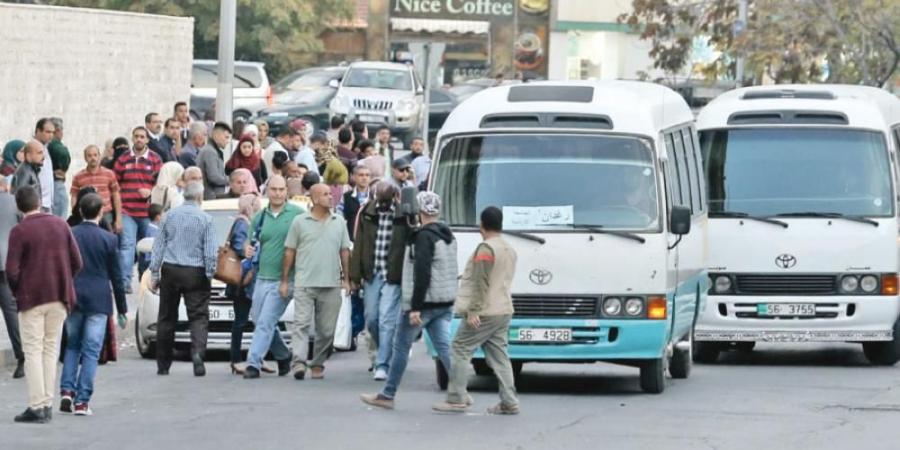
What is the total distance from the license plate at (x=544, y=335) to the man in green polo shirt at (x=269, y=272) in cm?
228

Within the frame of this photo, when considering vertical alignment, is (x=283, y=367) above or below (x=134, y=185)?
below

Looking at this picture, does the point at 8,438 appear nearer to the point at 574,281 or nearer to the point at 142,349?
the point at 574,281

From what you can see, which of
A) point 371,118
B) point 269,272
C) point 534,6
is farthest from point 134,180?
point 534,6

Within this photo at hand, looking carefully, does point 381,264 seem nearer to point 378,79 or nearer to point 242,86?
point 242,86

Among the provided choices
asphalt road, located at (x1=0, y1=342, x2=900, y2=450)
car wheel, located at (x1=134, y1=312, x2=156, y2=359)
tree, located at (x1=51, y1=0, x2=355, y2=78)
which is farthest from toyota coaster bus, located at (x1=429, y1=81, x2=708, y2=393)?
tree, located at (x1=51, y1=0, x2=355, y2=78)

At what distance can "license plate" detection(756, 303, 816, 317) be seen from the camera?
19312 millimetres

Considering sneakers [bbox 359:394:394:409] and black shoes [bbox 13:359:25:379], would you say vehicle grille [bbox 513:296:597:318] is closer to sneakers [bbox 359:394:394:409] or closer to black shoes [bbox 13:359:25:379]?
sneakers [bbox 359:394:394:409]

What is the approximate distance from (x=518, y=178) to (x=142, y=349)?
492cm

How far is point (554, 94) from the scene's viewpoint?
16.8m

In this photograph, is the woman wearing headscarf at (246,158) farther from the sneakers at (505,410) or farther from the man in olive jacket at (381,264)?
the sneakers at (505,410)

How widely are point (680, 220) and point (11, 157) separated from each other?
24.6 ft

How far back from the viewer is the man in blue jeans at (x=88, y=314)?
14.6 metres

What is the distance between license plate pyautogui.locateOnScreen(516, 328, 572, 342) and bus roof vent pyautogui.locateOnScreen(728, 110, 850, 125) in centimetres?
454

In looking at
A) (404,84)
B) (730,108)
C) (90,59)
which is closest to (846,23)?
(404,84)
